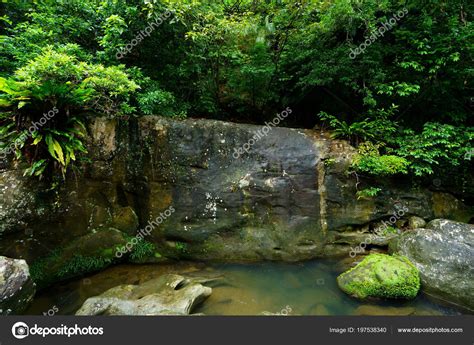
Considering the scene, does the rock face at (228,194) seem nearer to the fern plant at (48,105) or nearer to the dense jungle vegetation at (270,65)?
the dense jungle vegetation at (270,65)

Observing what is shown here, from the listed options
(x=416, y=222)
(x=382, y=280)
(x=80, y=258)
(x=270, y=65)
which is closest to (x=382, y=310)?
(x=382, y=280)

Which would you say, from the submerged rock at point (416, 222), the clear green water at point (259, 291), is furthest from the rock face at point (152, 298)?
the submerged rock at point (416, 222)

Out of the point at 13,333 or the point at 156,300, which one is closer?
the point at 13,333

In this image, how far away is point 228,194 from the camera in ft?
19.2

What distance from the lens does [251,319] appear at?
135 inches

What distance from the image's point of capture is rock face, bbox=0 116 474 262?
223 inches

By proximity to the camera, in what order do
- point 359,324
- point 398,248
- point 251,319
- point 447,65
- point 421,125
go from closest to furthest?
1. point 251,319
2. point 359,324
3. point 398,248
4. point 447,65
5. point 421,125

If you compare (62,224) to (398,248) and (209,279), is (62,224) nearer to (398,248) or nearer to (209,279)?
(209,279)

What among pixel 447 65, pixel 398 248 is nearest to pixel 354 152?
pixel 398 248

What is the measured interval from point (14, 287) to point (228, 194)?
391cm

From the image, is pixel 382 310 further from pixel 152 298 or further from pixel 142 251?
pixel 142 251

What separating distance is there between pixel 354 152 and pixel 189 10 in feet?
17.4

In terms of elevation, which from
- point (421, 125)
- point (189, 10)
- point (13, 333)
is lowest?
point (13, 333)

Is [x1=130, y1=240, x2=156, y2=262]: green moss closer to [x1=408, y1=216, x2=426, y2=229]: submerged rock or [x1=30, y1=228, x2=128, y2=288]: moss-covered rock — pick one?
[x1=30, y1=228, x2=128, y2=288]: moss-covered rock
